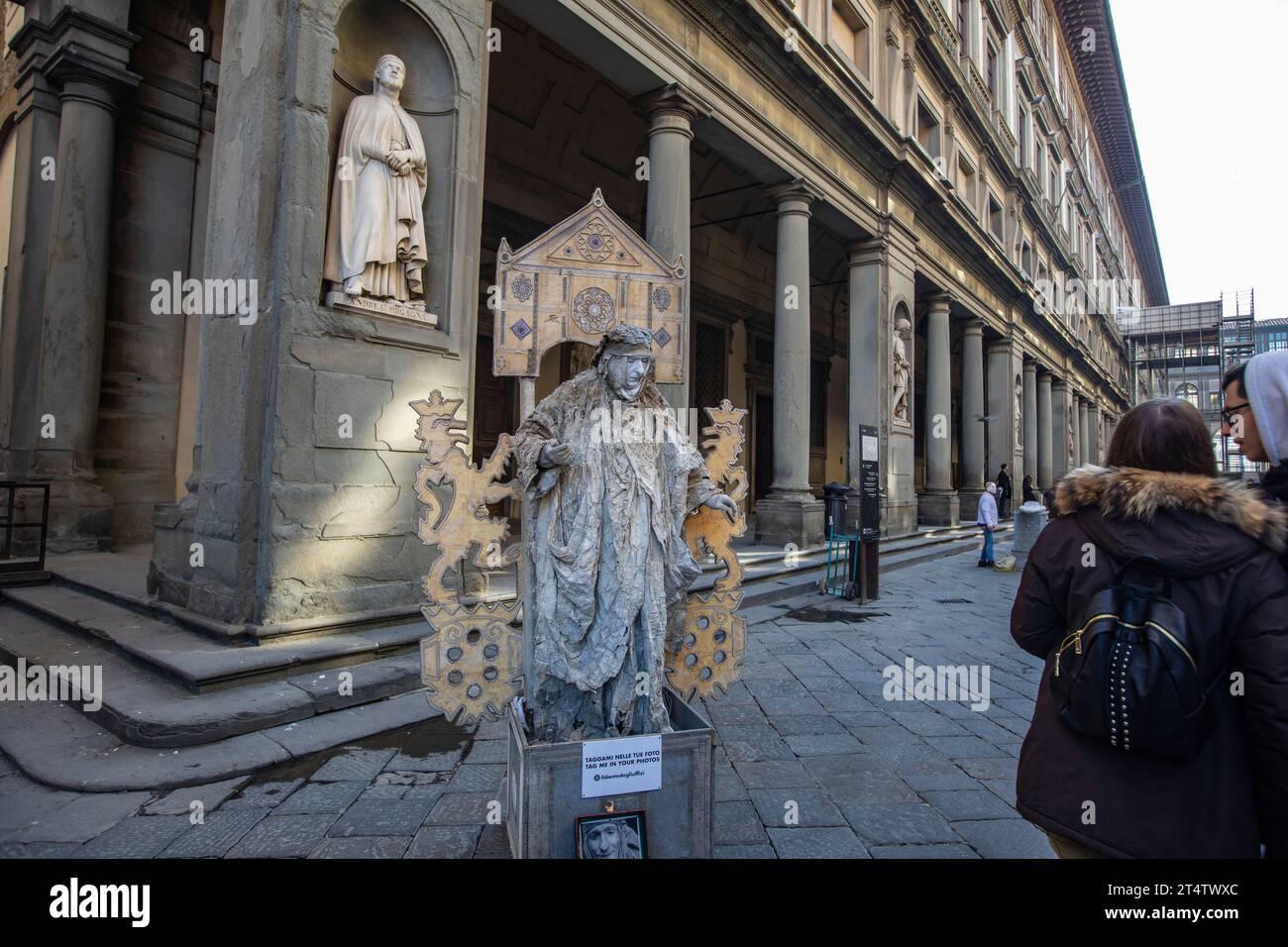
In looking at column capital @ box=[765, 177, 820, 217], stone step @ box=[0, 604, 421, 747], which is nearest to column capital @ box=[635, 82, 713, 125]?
column capital @ box=[765, 177, 820, 217]

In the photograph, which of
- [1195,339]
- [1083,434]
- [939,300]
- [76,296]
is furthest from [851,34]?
[1195,339]

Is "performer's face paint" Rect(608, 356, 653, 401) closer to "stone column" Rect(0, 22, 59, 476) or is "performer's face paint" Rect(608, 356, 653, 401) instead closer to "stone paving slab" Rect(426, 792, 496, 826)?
"stone paving slab" Rect(426, 792, 496, 826)

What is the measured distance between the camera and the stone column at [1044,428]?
2230 centimetres

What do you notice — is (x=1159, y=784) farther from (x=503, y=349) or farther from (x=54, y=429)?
(x=54, y=429)

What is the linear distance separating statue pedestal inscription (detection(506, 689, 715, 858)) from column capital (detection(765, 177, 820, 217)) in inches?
352

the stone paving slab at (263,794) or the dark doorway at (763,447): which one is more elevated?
the dark doorway at (763,447)

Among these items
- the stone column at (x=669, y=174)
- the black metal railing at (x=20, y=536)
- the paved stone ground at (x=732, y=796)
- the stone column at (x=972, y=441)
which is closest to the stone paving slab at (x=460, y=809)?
the paved stone ground at (x=732, y=796)

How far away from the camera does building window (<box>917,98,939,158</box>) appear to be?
13.8m

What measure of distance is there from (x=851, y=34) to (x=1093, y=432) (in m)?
26.9

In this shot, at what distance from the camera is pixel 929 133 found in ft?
46.3

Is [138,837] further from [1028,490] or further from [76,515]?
[1028,490]

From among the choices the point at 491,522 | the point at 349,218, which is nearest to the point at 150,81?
the point at 349,218

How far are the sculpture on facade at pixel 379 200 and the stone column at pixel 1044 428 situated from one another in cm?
2284

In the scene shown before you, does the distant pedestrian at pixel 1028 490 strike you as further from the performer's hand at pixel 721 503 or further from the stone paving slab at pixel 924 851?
the performer's hand at pixel 721 503
